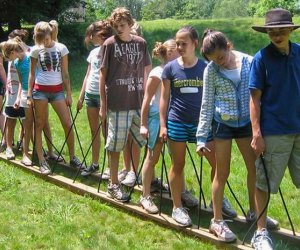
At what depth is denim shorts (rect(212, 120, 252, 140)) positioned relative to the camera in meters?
3.86

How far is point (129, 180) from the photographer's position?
17.7ft

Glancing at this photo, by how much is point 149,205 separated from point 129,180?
2.50 feet

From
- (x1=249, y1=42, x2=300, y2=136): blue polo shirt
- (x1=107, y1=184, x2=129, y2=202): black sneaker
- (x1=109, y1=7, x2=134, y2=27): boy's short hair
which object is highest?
(x1=109, y1=7, x2=134, y2=27): boy's short hair

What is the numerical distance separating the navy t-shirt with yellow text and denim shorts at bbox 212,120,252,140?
1.07 feet

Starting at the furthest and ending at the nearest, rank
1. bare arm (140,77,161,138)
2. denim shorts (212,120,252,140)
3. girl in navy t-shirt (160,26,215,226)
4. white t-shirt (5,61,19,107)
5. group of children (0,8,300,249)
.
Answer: white t-shirt (5,61,19,107) → bare arm (140,77,161,138) → girl in navy t-shirt (160,26,215,226) → denim shorts (212,120,252,140) → group of children (0,8,300,249)

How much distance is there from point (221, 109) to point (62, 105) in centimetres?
252

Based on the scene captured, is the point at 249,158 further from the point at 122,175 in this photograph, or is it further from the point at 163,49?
the point at 122,175

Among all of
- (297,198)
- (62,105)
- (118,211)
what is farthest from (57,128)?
(297,198)

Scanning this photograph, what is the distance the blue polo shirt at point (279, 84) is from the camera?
345 centimetres

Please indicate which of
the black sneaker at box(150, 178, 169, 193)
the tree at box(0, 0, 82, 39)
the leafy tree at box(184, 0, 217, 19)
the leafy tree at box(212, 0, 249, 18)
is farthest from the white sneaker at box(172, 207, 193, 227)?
the leafy tree at box(184, 0, 217, 19)

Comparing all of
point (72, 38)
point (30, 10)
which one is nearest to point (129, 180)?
point (30, 10)

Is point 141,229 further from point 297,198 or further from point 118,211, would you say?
point 297,198

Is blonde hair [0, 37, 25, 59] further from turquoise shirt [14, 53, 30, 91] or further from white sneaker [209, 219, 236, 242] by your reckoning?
white sneaker [209, 219, 236, 242]

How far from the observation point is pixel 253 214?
430cm
